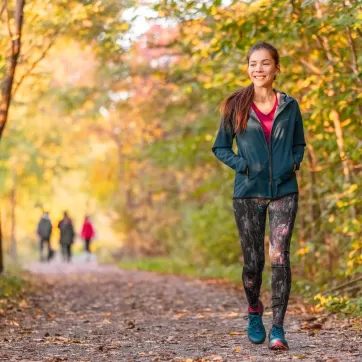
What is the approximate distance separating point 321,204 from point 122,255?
68.1 ft

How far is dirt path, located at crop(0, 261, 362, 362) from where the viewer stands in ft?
19.9

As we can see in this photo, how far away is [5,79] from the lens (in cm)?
1229

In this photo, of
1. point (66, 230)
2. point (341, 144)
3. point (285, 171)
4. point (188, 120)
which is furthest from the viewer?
point (66, 230)

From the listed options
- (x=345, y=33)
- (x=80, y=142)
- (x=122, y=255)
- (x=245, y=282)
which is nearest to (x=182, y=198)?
(x=122, y=255)

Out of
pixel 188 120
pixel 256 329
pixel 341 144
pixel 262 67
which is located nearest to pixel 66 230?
pixel 188 120

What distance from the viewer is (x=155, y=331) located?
7844mm

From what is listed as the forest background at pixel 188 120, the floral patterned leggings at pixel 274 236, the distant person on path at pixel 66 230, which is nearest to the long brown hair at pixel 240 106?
the floral patterned leggings at pixel 274 236

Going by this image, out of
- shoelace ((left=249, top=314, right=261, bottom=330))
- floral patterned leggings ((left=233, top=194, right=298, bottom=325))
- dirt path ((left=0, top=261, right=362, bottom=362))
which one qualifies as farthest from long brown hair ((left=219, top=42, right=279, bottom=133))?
dirt path ((left=0, top=261, right=362, bottom=362))

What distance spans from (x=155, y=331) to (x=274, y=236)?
2356mm

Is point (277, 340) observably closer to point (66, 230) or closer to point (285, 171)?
point (285, 171)

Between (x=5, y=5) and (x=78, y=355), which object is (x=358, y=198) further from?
(x=5, y=5)

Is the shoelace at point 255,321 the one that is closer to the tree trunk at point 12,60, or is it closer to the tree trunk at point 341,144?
the tree trunk at point 341,144

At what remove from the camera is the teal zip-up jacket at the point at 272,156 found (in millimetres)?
5895

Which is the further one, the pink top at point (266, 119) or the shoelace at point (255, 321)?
the shoelace at point (255, 321)
